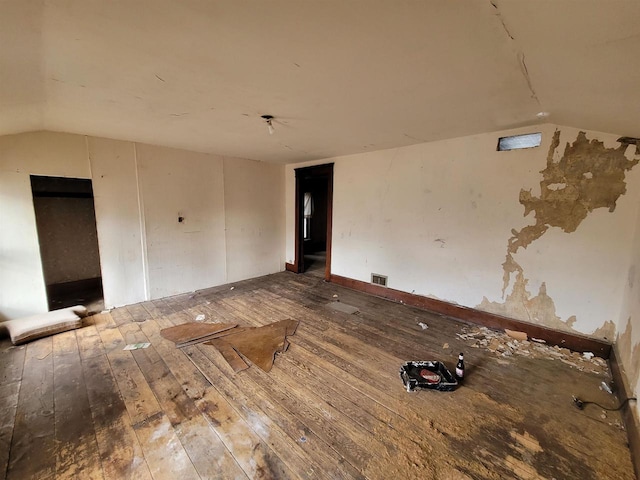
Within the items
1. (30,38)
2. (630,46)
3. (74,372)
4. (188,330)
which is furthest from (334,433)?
(30,38)

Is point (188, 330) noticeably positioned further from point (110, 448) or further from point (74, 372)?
point (110, 448)

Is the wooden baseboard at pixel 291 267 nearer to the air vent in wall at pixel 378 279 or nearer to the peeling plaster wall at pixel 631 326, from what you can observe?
the air vent in wall at pixel 378 279

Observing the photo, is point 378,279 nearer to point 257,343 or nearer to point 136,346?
point 257,343

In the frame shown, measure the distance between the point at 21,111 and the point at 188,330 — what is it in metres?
2.46

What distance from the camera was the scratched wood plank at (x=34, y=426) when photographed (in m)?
1.36

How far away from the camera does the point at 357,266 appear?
4402 millimetres

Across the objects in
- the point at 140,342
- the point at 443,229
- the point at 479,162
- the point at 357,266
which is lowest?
the point at 140,342

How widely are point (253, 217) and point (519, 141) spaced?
165 inches

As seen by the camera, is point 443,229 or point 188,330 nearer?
point 188,330

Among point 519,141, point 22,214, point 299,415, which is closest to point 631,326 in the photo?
point 519,141

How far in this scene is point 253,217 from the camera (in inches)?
196

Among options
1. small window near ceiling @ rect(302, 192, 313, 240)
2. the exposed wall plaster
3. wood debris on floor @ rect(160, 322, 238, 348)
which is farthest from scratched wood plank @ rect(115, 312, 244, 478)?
small window near ceiling @ rect(302, 192, 313, 240)

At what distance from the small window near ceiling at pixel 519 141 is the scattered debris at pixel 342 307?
2648 millimetres

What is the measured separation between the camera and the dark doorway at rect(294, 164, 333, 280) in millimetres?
4844
